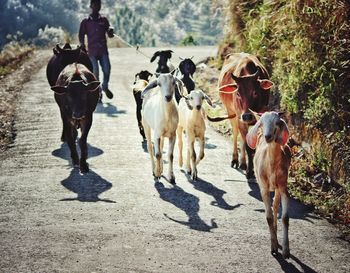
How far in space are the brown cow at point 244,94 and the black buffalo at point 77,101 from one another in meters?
2.21

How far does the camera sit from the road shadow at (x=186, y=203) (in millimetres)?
9578

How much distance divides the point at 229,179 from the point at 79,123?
2.76 meters

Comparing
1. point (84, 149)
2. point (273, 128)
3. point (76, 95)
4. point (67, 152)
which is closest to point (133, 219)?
point (273, 128)

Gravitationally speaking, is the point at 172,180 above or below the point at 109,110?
above

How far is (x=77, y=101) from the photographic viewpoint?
39.5 ft

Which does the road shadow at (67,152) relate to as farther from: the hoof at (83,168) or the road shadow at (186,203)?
the road shadow at (186,203)

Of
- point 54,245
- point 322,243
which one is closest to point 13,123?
point 54,245

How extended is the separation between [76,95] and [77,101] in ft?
0.33

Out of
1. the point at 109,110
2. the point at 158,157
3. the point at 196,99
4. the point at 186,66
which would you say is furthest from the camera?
the point at 109,110

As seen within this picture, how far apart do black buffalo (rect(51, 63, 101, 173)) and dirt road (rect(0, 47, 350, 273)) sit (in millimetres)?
383

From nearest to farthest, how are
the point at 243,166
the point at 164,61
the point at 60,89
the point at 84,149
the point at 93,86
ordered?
the point at 84,149, the point at 60,89, the point at 93,86, the point at 243,166, the point at 164,61

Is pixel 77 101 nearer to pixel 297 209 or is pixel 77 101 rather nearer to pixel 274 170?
pixel 297 209

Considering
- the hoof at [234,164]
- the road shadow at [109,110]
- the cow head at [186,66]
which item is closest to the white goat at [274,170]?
the hoof at [234,164]

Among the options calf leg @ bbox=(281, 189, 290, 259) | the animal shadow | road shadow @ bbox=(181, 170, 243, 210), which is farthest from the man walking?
the animal shadow
